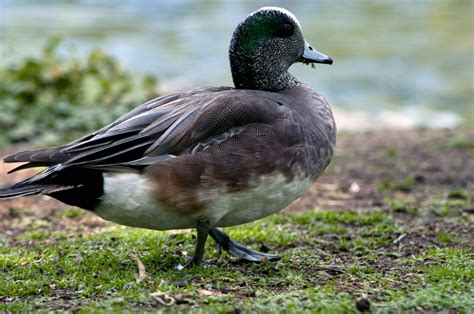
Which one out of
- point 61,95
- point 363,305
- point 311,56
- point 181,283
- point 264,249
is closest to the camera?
point 363,305

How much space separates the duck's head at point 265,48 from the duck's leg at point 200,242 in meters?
1.13

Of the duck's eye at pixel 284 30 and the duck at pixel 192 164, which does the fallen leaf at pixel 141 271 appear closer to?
the duck at pixel 192 164

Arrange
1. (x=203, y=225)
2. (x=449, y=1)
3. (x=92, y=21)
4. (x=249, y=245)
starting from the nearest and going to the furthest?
(x=203, y=225)
(x=249, y=245)
(x=92, y=21)
(x=449, y=1)

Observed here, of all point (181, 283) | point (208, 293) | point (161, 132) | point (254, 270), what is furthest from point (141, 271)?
point (161, 132)

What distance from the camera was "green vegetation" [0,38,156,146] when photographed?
9.69 metres

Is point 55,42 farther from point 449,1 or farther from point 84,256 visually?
point 449,1

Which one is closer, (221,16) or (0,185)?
(0,185)

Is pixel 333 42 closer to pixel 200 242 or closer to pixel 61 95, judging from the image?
pixel 61 95

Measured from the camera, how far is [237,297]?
429cm

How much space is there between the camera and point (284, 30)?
5.42m

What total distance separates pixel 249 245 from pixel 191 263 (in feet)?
2.72

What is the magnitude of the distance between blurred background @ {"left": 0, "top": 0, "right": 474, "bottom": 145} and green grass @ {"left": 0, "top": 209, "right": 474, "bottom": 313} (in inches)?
161

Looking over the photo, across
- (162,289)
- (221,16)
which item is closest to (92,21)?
(221,16)

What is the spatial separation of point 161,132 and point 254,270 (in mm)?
973
